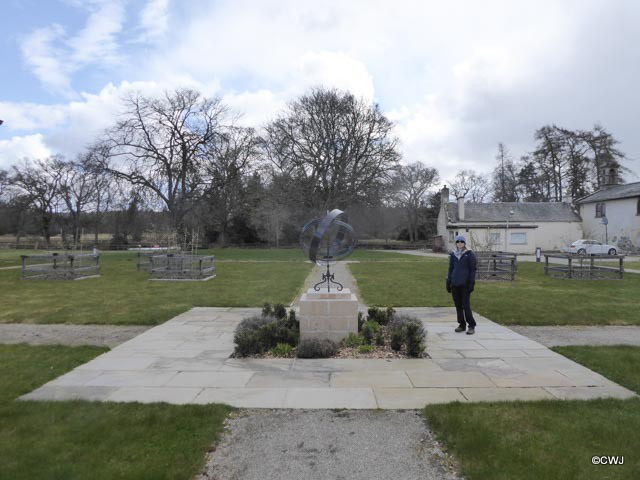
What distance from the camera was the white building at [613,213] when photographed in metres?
37.8

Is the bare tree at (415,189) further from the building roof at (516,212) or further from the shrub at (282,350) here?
the shrub at (282,350)

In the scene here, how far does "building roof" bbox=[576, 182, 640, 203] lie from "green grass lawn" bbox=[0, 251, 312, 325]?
35060mm

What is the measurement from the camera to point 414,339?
6.42 meters

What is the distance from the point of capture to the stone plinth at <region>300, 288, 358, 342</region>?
22.8 ft

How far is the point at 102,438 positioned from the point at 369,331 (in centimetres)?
430

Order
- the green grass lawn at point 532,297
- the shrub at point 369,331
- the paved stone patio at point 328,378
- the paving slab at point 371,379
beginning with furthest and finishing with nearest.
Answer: the green grass lawn at point 532,297
the shrub at point 369,331
the paving slab at point 371,379
the paved stone patio at point 328,378

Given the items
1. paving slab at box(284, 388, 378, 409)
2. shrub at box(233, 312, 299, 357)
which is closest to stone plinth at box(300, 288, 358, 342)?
shrub at box(233, 312, 299, 357)

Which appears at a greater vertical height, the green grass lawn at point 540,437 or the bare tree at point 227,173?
the bare tree at point 227,173

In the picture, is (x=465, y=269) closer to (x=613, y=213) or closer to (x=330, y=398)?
(x=330, y=398)

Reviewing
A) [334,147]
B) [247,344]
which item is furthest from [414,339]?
[334,147]

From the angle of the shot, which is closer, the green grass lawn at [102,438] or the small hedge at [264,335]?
the green grass lawn at [102,438]

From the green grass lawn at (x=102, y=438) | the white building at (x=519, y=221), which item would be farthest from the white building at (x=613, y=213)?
the green grass lawn at (x=102, y=438)

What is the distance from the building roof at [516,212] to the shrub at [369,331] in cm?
3695

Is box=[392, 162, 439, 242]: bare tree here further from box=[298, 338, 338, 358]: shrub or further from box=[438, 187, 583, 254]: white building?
box=[298, 338, 338, 358]: shrub
